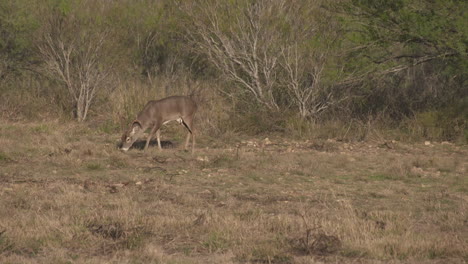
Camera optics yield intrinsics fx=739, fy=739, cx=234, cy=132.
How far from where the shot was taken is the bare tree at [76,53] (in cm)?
1897

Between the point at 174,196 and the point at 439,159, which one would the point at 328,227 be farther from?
the point at 439,159

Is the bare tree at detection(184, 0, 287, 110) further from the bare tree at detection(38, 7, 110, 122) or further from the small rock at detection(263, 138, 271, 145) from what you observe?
the bare tree at detection(38, 7, 110, 122)

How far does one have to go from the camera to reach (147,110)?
15.6 m

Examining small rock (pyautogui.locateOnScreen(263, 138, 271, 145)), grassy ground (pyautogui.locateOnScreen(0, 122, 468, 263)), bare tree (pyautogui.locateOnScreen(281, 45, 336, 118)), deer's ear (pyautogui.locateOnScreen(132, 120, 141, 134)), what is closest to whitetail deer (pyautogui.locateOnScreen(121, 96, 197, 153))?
deer's ear (pyautogui.locateOnScreen(132, 120, 141, 134))

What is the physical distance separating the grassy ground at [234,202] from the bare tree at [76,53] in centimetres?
290

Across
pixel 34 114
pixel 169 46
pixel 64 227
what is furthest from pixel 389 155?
pixel 169 46

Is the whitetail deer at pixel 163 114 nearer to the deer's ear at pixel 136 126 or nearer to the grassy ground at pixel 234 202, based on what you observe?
the deer's ear at pixel 136 126

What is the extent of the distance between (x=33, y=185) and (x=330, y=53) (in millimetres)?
8324

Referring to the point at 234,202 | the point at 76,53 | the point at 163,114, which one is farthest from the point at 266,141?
the point at 234,202

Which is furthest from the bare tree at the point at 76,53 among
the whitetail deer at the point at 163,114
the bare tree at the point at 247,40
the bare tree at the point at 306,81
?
the bare tree at the point at 306,81

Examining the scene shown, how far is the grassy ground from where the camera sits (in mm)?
7512

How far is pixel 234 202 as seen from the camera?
10.0 meters

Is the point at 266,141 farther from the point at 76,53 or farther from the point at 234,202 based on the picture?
the point at 234,202

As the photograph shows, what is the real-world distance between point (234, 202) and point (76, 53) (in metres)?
10.4
